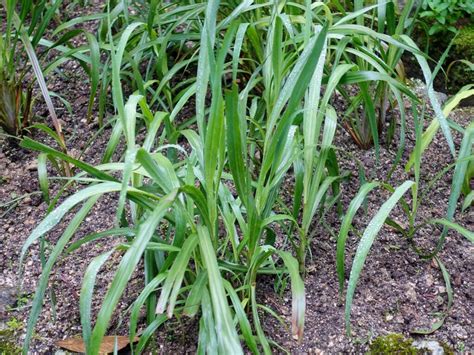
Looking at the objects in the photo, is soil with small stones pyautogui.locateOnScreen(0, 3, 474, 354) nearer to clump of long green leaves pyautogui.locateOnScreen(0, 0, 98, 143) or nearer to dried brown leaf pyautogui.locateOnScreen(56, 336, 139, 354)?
dried brown leaf pyautogui.locateOnScreen(56, 336, 139, 354)

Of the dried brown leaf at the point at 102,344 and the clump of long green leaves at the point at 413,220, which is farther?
the dried brown leaf at the point at 102,344

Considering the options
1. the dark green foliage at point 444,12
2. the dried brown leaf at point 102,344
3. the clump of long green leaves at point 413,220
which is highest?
the dark green foliage at point 444,12

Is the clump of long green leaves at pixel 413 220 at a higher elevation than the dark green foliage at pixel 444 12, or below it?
below

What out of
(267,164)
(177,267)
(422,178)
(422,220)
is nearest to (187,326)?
(177,267)

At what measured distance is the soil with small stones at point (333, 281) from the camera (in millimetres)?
1672

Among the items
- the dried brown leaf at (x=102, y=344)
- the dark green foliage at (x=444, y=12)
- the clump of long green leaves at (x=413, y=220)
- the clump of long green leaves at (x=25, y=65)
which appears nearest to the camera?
the clump of long green leaves at (x=413, y=220)

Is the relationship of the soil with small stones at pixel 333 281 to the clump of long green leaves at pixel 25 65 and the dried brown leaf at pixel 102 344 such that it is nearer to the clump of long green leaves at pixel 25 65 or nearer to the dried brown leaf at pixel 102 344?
the dried brown leaf at pixel 102 344

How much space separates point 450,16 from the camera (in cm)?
251

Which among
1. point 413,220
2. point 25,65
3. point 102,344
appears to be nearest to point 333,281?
point 413,220

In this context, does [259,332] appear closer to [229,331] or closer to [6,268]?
[229,331]

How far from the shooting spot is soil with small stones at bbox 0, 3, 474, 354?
167 cm

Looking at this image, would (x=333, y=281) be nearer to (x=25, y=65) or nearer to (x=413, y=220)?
(x=413, y=220)

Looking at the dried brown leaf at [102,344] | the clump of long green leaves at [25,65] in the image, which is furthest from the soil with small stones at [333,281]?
the clump of long green leaves at [25,65]

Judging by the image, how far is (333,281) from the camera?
5.84 feet
